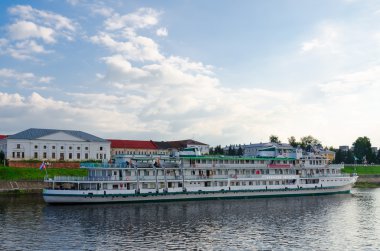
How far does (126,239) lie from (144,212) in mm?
15571

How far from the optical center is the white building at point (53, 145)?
102 m

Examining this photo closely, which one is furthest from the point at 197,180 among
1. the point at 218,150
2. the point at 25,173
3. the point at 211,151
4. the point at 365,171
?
the point at 211,151

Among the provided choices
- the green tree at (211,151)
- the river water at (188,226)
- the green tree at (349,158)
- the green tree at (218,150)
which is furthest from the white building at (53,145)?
the green tree at (349,158)

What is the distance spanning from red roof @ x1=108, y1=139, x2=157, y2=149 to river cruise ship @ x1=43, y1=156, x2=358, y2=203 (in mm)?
71011

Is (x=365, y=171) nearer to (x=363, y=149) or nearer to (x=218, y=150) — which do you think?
(x=363, y=149)

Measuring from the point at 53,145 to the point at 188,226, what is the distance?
76.1m

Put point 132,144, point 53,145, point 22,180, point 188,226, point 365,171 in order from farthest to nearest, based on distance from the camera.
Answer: point 132,144 → point 365,171 → point 53,145 → point 22,180 → point 188,226

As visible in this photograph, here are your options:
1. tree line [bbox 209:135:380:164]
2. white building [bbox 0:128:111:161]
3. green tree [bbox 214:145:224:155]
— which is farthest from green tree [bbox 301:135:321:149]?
white building [bbox 0:128:111:161]

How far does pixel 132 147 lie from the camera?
137750mm

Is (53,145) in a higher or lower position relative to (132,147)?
lower

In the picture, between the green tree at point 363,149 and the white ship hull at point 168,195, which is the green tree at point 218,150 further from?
the white ship hull at point 168,195

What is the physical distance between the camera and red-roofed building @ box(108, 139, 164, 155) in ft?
440

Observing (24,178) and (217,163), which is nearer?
(217,163)

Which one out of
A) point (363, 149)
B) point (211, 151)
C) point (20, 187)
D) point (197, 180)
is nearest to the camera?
point (197, 180)
